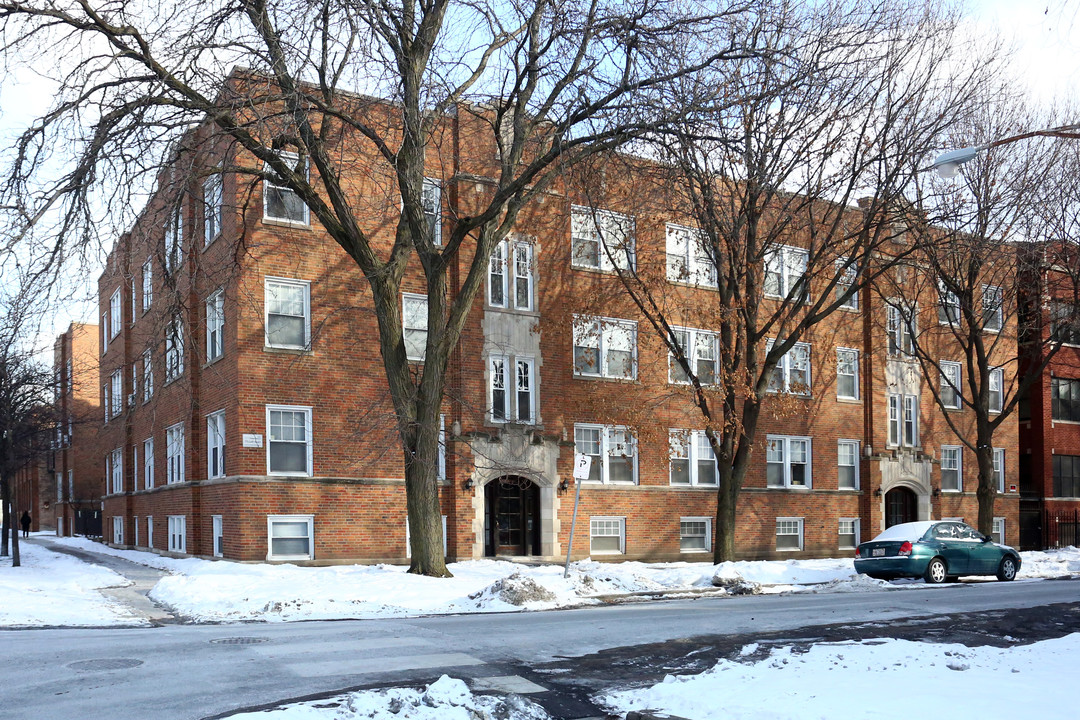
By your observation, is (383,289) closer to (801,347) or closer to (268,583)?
(268,583)

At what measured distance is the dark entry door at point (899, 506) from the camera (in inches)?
1427

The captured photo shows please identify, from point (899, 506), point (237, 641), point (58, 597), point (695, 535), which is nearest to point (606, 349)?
point (695, 535)

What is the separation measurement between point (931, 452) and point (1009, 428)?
5322 mm

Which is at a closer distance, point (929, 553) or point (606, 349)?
point (929, 553)

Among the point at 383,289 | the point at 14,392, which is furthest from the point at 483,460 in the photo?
the point at 14,392

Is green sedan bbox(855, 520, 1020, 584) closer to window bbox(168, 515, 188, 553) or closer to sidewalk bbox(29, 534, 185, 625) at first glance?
sidewalk bbox(29, 534, 185, 625)

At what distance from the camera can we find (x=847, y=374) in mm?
34750

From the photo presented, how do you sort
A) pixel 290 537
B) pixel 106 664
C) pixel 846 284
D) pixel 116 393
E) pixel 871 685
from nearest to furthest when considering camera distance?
pixel 871 685 → pixel 106 664 → pixel 290 537 → pixel 846 284 → pixel 116 393

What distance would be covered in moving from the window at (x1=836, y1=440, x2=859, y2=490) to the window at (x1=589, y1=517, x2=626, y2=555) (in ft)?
30.9

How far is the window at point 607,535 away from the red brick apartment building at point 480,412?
0.22ft

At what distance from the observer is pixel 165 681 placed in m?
8.59

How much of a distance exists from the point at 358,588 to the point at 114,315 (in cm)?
2427

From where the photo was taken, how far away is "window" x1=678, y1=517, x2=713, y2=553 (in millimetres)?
30469

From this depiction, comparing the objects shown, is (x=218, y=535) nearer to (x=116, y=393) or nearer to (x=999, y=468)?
(x=116, y=393)
